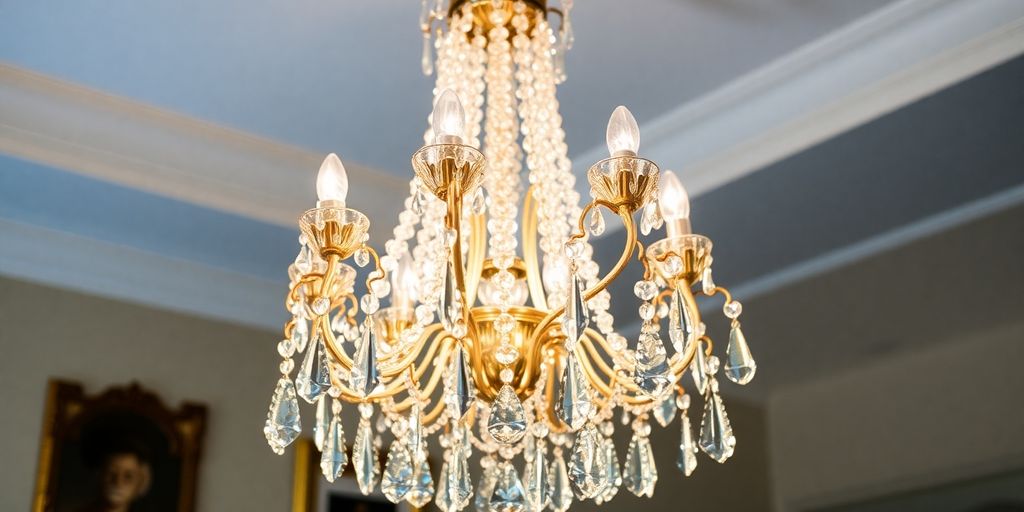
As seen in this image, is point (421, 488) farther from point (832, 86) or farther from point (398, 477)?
point (832, 86)

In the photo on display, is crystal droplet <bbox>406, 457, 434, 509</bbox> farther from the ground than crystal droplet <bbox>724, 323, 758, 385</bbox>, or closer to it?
closer to it

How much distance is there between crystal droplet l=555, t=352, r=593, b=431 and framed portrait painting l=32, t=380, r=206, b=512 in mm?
2070

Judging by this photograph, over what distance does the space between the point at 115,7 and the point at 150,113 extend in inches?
18.8

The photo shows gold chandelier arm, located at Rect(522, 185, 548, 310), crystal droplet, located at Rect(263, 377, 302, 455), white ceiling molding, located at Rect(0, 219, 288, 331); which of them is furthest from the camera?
white ceiling molding, located at Rect(0, 219, 288, 331)

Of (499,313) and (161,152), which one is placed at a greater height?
(161,152)

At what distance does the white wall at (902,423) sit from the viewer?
15.3ft

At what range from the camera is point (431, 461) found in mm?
3842

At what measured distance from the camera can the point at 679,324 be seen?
171 cm

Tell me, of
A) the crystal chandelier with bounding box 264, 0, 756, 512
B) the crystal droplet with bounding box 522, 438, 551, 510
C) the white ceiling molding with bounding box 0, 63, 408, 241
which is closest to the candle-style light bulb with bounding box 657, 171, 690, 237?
the crystal chandelier with bounding box 264, 0, 756, 512

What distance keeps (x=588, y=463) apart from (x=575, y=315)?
0.29m

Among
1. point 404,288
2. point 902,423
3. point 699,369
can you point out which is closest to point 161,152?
point 404,288

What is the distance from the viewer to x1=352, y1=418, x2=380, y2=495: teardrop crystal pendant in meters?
1.78

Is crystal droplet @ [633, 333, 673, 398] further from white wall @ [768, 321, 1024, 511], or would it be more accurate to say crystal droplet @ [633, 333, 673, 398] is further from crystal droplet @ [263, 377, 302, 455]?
white wall @ [768, 321, 1024, 511]

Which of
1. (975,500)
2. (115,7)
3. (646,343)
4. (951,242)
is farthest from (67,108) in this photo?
(975,500)
